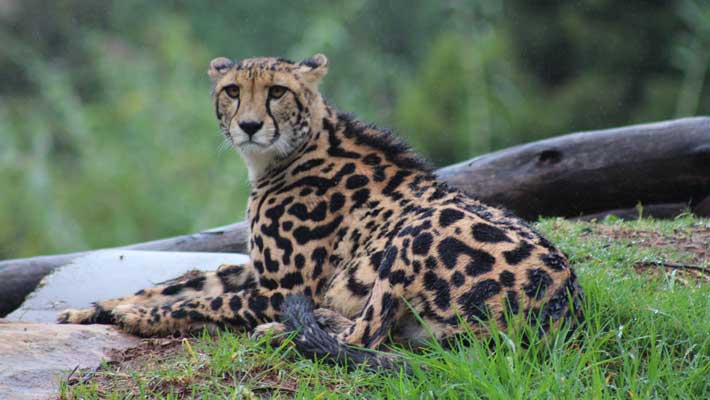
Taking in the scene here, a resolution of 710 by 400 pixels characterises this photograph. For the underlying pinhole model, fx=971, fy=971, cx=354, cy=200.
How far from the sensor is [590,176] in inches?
249

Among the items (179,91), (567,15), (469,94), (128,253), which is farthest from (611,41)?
(128,253)

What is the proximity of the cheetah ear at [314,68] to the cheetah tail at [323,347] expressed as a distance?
1.29 m

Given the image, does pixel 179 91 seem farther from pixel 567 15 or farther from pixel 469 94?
pixel 567 15

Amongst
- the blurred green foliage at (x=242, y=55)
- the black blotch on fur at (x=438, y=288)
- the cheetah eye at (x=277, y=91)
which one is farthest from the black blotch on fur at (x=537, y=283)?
the blurred green foliage at (x=242, y=55)

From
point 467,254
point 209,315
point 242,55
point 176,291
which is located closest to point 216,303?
point 209,315

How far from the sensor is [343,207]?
426cm

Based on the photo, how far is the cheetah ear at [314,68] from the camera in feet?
14.9

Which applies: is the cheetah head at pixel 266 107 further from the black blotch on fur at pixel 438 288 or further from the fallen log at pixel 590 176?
the fallen log at pixel 590 176

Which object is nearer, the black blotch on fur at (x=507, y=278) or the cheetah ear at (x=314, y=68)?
the black blotch on fur at (x=507, y=278)

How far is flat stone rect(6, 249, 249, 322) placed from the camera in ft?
16.6

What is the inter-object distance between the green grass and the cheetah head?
0.90 metres

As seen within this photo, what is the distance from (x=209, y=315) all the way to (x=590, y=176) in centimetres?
319

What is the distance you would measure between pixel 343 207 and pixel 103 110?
13.9m

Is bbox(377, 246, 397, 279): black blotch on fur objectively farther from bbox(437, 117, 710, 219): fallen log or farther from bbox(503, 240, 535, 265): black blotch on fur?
bbox(437, 117, 710, 219): fallen log
